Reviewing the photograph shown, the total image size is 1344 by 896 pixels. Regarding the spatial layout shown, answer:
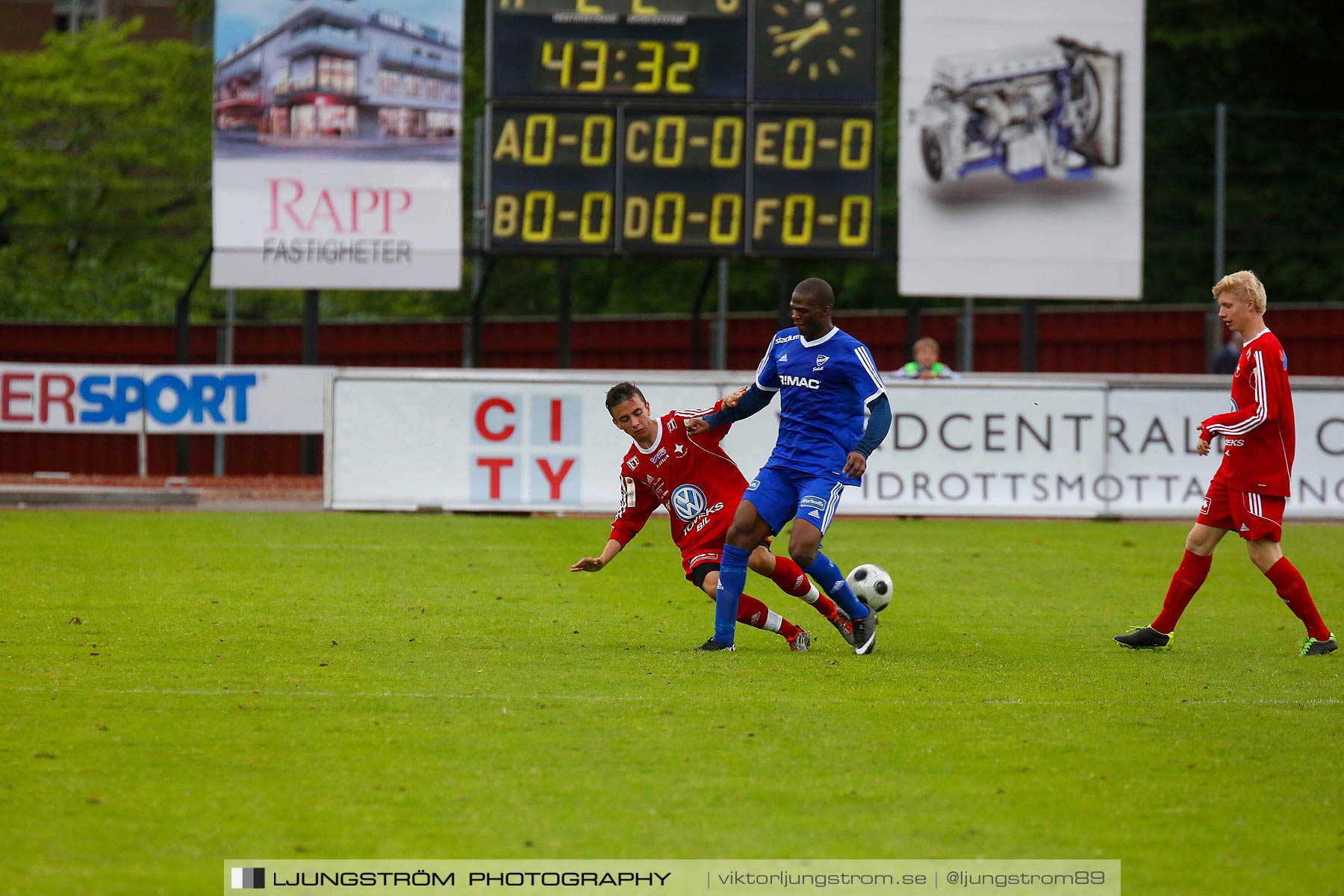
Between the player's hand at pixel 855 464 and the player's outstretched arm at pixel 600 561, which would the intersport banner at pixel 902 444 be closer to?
the player's outstretched arm at pixel 600 561

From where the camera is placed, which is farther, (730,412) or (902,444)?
(902,444)

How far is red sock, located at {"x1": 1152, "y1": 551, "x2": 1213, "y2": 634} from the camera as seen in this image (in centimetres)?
898

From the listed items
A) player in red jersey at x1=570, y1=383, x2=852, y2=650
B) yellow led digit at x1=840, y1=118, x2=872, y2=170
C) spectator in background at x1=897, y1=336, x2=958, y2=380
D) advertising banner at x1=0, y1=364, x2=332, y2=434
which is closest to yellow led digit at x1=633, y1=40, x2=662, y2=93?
yellow led digit at x1=840, y1=118, x2=872, y2=170

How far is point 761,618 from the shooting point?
8641mm

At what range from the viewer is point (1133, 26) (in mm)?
22422

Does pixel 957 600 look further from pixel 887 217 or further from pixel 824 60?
pixel 887 217

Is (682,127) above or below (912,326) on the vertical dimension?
above

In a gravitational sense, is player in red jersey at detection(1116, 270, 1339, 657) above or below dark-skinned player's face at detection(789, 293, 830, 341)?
below

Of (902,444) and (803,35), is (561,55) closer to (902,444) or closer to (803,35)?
(803,35)

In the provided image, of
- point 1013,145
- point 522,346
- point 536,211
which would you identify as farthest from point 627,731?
point 522,346

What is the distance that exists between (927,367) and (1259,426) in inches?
372

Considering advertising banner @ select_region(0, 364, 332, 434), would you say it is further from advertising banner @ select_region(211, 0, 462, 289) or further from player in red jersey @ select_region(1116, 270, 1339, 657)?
player in red jersey @ select_region(1116, 270, 1339, 657)

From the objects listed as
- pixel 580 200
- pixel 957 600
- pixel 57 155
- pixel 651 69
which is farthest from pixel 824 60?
pixel 57 155

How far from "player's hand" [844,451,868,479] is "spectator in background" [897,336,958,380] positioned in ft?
31.5
